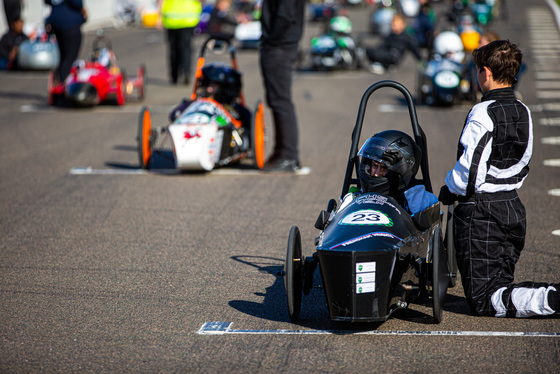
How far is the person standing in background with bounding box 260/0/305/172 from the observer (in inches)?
354

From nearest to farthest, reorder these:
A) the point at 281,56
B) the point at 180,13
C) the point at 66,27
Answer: the point at 281,56 < the point at 66,27 < the point at 180,13

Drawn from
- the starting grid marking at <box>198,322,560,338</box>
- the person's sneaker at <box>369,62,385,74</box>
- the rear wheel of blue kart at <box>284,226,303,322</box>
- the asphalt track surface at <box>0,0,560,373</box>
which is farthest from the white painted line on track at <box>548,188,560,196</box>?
the person's sneaker at <box>369,62,385,74</box>

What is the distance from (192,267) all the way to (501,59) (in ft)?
9.06

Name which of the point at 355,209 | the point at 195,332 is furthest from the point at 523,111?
the point at 195,332

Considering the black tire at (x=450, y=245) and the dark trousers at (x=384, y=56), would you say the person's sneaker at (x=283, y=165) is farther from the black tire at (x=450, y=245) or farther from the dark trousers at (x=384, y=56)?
the dark trousers at (x=384, y=56)

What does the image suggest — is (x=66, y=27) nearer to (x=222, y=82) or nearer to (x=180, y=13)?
(x=180, y=13)

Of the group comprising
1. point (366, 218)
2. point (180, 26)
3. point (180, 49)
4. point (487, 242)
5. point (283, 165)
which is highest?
point (180, 26)

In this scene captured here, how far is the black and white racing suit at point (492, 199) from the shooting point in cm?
477

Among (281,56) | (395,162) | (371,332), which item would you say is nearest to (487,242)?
(395,162)

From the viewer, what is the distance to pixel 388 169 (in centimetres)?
518

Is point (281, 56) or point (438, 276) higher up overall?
point (281, 56)

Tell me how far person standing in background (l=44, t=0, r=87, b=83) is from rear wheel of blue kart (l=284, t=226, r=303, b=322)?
32.2 ft

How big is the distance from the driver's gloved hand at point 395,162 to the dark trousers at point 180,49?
11.0 meters

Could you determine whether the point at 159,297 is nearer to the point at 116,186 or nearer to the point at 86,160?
the point at 116,186
